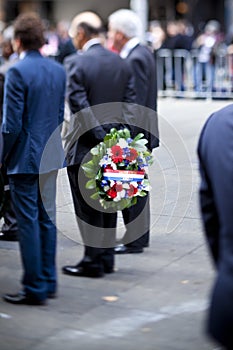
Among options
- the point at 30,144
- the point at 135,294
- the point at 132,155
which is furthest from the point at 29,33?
the point at 135,294

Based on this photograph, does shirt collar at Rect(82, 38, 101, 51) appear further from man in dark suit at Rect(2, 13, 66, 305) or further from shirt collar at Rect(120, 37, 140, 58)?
man in dark suit at Rect(2, 13, 66, 305)

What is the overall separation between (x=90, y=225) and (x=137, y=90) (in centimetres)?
134

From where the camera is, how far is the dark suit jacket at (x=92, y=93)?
5852mm

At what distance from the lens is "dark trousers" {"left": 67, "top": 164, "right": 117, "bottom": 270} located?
5.88 meters

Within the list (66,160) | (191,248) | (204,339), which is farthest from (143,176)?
(204,339)

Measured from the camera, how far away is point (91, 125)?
5855 mm

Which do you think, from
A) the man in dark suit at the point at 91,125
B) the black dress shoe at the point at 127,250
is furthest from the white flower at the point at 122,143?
the black dress shoe at the point at 127,250

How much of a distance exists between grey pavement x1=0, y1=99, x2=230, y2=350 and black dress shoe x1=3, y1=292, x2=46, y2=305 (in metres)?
0.04

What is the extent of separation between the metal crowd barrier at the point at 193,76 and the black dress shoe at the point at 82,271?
42.5 feet

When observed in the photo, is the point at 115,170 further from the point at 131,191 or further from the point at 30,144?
the point at 30,144

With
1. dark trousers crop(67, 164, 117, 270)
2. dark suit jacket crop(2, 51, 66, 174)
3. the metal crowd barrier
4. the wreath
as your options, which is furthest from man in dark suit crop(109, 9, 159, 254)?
the metal crowd barrier

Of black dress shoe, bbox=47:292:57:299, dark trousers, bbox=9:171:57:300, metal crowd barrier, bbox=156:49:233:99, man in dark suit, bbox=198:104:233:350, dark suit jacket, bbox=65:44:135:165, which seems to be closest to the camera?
man in dark suit, bbox=198:104:233:350

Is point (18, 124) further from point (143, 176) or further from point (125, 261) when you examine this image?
point (125, 261)

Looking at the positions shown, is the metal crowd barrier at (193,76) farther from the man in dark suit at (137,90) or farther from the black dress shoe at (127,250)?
the black dress shoe at (127,250)
